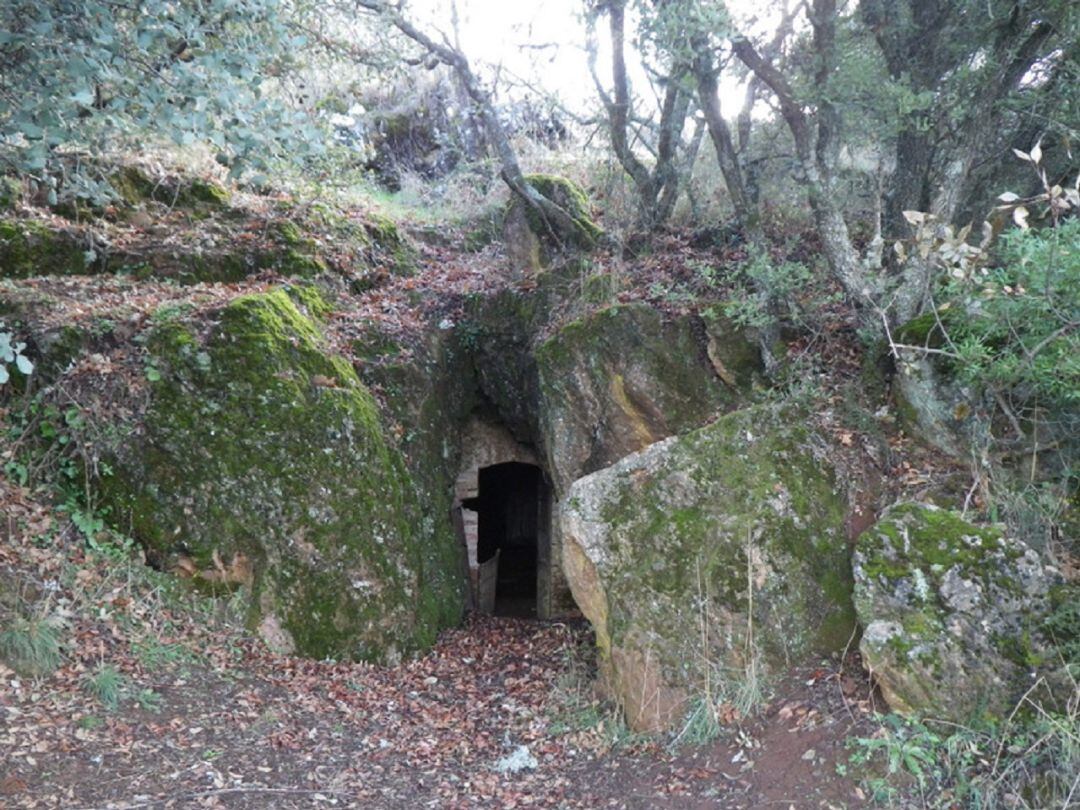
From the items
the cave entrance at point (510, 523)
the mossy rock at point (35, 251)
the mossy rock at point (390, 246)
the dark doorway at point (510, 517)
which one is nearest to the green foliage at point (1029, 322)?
the mossy rock at point (390, 246)

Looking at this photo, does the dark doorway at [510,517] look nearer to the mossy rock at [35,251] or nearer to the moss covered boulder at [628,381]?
the moss covered boulder at [628,381]

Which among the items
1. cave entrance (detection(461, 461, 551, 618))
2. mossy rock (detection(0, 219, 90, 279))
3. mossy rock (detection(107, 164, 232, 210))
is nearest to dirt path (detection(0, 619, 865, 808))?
mossy rock (detection(0, 219, 90, 279))

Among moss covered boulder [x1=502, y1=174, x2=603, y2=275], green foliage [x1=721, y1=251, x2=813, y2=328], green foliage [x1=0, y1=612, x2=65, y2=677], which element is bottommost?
green foliage [x1=0, y1=612, x2=65, y2=677]

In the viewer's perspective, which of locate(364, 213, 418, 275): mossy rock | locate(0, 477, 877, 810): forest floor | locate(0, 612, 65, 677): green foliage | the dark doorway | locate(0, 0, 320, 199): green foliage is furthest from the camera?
the dark doorway

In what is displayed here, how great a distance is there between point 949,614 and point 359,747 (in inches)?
153

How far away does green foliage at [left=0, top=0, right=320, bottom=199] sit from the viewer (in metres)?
3.56

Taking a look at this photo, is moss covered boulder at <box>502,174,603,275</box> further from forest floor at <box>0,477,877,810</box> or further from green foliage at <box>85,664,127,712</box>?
green foliage at <box>85,664,127,712</box>

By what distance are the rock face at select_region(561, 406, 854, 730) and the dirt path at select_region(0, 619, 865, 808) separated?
37 centimetres

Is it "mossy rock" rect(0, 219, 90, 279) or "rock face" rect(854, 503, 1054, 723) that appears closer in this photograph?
"rock face" rect(854, 503, 1054, 723)

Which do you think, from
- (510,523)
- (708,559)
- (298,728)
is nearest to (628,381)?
(708,559)

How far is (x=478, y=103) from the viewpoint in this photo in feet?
30.1

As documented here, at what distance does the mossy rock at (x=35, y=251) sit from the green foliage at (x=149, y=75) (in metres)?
4.24

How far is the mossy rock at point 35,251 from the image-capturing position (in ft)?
25.1

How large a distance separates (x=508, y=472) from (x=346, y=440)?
24.7 ft
